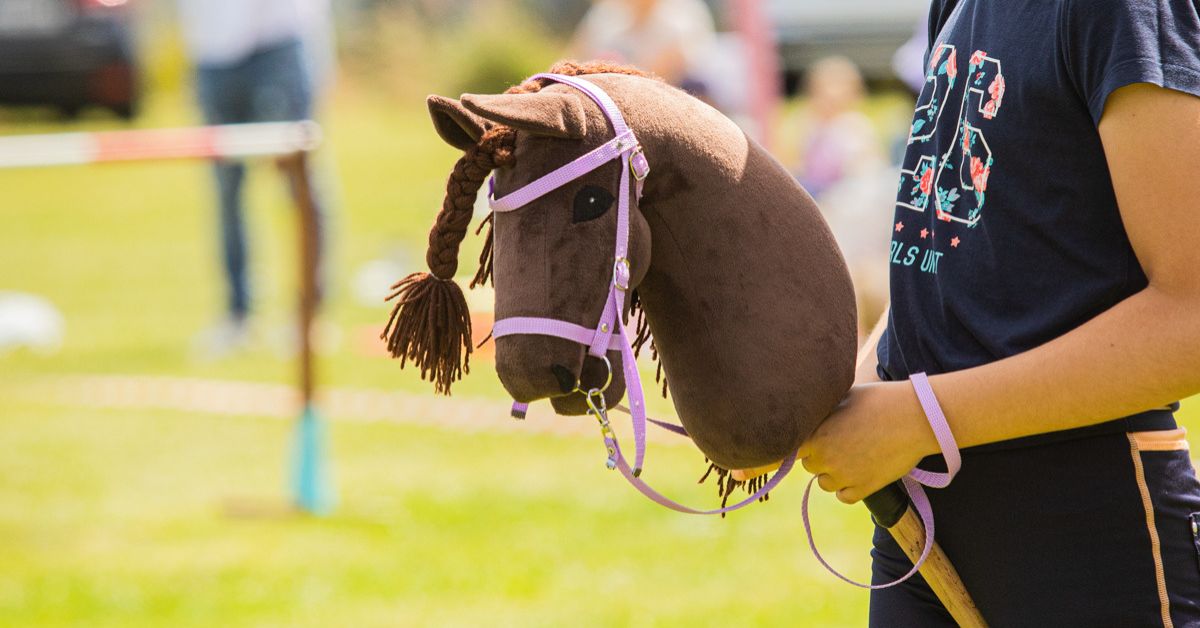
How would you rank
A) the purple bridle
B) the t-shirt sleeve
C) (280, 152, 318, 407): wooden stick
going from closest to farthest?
1. the t-shirt sleeve
2. the purple bridle
3. (280, 152, 318, 407): wooden stick

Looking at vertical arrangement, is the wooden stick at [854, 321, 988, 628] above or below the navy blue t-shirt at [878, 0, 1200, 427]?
below

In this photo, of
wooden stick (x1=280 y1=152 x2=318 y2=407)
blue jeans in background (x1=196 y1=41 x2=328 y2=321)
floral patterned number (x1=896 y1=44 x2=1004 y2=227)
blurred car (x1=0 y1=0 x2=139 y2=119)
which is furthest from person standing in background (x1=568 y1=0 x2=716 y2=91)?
→ blurred car (x1=0 y1=0 x2=139 y2=119)

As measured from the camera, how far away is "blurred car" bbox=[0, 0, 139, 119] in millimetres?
12477

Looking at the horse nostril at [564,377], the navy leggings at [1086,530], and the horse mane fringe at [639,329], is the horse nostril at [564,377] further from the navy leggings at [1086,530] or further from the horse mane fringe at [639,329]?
the navy leggings at [1086,530]

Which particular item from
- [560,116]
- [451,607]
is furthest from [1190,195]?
[451,607]

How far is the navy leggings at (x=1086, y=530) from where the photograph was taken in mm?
1367

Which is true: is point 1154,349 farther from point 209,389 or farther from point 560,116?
point 209,389

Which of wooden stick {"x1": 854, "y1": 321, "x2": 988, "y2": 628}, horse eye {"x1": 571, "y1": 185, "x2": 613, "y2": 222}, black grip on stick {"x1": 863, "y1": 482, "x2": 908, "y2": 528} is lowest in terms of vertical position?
wooden stick {"x1": 854, "y1": 321, "x2": 988, "y2": 628}

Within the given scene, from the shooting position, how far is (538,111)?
1.30m

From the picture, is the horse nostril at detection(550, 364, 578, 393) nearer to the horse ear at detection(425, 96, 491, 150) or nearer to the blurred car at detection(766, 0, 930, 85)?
the horse ear at detection(425, 96, 491, 150)

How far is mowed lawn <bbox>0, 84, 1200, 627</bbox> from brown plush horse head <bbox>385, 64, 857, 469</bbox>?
7.16ft

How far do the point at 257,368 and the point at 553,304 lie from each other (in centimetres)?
566

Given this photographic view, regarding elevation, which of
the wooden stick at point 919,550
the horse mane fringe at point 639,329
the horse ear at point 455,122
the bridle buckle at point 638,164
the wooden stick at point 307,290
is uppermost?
the horse ear at point 455,122

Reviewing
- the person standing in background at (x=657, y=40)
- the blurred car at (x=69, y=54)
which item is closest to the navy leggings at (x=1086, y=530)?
the person standing in background at (x=657, y=40)
